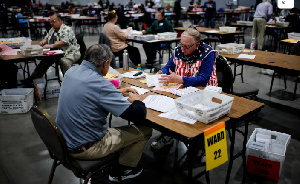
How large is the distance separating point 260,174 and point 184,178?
0.72 meters

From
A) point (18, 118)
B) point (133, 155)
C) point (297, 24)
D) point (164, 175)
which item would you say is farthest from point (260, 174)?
point (297, 24)

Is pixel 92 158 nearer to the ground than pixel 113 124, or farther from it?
farther from it

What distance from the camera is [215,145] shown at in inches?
69.7

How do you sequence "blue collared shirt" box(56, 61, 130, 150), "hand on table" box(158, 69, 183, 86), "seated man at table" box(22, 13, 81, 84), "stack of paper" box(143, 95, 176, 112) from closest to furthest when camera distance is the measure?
"blue collared shirt" box(56, 61, 130, 150) < "stack of paper" box(143, 95, 176, 112) < "hand on table" box(158, 69, 183, 86) < "seated man at table" box(22, 13, 81, 84)

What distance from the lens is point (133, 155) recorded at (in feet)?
6.87

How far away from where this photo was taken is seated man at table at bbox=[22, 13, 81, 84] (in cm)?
452

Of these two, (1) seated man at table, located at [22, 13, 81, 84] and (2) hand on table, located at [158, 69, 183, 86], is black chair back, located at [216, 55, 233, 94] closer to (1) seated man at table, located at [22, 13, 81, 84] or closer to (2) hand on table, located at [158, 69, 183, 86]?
(2) hand on table, located at [158, 69, 183, 86]

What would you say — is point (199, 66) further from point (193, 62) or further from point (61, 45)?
point (61, 45)

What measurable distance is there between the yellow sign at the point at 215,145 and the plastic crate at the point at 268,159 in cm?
68

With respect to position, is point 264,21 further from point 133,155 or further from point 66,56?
point 133,155

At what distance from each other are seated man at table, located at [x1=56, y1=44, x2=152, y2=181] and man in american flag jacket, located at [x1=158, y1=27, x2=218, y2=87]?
0.80 m

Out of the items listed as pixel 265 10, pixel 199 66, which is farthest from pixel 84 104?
pixel 265 10

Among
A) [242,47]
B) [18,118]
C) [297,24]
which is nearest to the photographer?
[18,118]

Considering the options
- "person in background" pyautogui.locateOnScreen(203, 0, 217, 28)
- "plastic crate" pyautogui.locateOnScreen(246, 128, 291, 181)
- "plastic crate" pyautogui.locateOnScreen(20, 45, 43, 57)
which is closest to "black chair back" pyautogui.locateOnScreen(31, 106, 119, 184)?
"plastic crate" pyautogui.locateOnScreen(246, 128, 291, 181)
